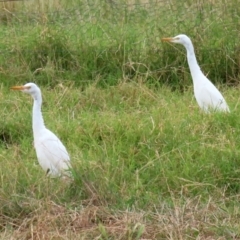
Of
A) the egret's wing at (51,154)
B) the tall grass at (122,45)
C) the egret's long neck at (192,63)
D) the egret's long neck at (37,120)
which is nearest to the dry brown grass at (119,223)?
the egret's wing at (51,154)

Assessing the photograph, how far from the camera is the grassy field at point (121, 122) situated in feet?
15.6

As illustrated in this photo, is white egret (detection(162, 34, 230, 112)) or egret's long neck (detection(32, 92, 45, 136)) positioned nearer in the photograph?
egret's long neck (detection(32, 92, 45, 136))

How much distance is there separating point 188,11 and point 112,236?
4.18 metres

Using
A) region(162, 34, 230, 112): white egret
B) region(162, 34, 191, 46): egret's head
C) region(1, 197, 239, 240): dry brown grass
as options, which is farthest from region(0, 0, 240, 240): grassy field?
region(162, 34, 191, 46): egret's head

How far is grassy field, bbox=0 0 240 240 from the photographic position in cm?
476

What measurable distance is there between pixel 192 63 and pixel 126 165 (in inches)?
74.4

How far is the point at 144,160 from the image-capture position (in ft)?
19.2

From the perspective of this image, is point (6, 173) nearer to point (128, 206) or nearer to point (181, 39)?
point (128, 206)

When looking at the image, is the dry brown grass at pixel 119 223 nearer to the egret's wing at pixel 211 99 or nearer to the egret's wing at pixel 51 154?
the egret's wing at pixel 51 154

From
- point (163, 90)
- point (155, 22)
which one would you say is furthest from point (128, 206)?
point (155, 22)

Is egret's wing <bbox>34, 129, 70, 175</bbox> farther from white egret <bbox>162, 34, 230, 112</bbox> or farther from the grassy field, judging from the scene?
white egret <bbox>162, 34, 230, 112</bbox>

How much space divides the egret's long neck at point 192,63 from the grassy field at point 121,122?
222 mm

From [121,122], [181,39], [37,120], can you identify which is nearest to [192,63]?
[181,39]

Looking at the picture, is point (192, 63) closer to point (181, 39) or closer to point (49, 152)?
point (181, 39)
